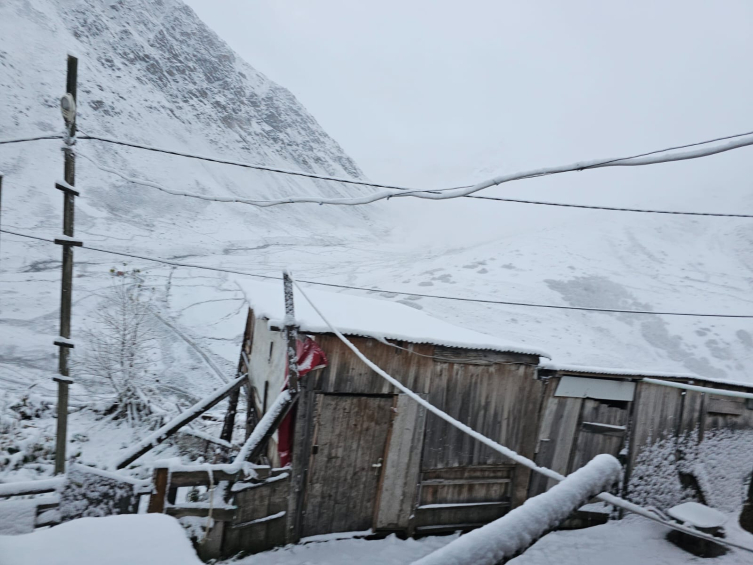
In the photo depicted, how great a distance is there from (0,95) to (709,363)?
66.7 m

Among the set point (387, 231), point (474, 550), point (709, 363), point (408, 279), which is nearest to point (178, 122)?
point (387, 231)

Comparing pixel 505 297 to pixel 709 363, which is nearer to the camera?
pixel 709 363

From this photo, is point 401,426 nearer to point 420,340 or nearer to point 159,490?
point 420,340

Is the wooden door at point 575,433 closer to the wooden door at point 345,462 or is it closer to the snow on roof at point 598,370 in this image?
the snow on roof at point 598,370

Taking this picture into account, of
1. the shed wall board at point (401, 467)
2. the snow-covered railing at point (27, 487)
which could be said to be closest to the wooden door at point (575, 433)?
the shed wall board at point (401, 467)

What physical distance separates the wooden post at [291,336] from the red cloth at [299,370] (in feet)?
0.52

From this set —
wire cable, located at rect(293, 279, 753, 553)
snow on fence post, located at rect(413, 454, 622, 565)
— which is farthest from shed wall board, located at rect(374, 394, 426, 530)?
snow on fence post, located at rect(413, 454, 622, 565)

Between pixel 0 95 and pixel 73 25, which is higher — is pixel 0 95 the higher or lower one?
the lower one

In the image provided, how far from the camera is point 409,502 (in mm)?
7398

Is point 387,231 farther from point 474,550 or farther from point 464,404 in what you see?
point 474,550

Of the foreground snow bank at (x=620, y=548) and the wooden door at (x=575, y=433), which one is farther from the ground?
the wooden door at (x=575, y=433)

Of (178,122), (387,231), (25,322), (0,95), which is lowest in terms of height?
(25,322)

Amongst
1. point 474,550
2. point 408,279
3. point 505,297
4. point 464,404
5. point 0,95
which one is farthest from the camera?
point 0,95

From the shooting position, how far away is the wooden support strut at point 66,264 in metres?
5.83
